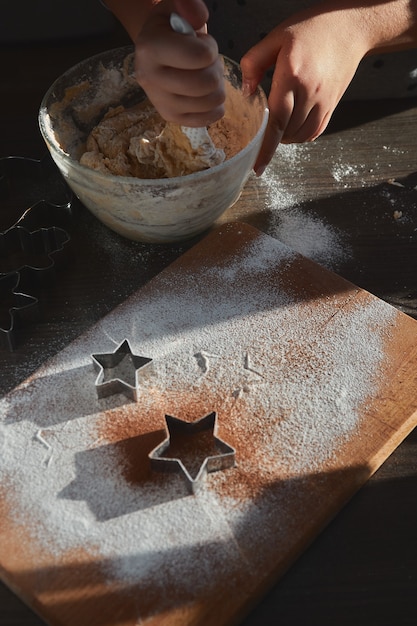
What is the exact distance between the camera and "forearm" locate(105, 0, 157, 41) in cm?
98

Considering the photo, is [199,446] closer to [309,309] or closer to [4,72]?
[309,309]

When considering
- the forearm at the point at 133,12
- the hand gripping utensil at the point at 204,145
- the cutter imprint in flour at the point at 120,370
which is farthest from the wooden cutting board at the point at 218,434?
the forearm at the point at 133,12

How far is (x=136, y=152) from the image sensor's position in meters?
0.88

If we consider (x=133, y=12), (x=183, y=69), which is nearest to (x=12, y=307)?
(x=183, y=69)

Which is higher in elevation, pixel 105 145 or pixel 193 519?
pixel 105 145

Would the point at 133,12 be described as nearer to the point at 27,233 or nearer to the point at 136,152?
the point at 136,152

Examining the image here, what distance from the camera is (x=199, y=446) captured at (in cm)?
72

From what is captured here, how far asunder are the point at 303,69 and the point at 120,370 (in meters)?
0.47

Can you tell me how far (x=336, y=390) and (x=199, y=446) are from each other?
16 cm

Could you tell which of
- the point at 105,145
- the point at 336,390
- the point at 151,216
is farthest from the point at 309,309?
the point at 105,145

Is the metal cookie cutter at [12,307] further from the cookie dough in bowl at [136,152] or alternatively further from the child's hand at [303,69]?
the child's hand at [303,69]

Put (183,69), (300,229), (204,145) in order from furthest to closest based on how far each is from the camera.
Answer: (300,229) < (204,145) < (183,69)

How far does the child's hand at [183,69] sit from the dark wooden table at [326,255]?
0.72 ft

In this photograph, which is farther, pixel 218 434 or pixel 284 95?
pixel 284 95
